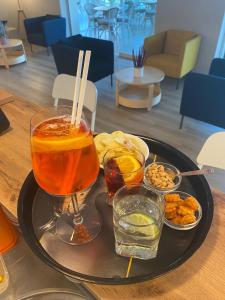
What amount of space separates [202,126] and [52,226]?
2.24 meters

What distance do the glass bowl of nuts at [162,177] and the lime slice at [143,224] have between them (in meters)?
0.15

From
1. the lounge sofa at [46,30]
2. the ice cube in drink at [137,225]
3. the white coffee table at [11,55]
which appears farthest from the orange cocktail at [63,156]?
the lounge sofa at [46,30]

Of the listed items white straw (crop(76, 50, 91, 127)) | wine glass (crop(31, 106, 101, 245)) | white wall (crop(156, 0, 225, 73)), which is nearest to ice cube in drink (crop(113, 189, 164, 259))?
wine glass (crop(31, 106, 101, 245))

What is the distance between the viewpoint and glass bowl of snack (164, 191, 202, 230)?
23.0 inches

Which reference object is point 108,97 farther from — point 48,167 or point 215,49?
point 48,167

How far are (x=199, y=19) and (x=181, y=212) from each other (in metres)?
3.39

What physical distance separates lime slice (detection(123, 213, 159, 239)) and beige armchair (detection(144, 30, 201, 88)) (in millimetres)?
2823

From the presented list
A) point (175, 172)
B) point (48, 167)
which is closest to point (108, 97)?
point (175, 172)

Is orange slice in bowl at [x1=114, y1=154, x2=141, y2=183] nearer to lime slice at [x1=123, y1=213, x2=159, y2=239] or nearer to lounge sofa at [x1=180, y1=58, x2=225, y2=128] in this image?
lime slice at [x1=123, y1=213, x2=159, y2=239]

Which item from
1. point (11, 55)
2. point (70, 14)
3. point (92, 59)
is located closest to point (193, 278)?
point (92, 59)

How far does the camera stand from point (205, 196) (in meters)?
0.65

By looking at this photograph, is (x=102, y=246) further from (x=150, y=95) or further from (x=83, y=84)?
(x=150, y=95)

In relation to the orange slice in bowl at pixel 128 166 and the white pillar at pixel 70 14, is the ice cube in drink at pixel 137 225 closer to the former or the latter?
the orange slice in bowl at pixel 128 166

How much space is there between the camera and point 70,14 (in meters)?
4.76
